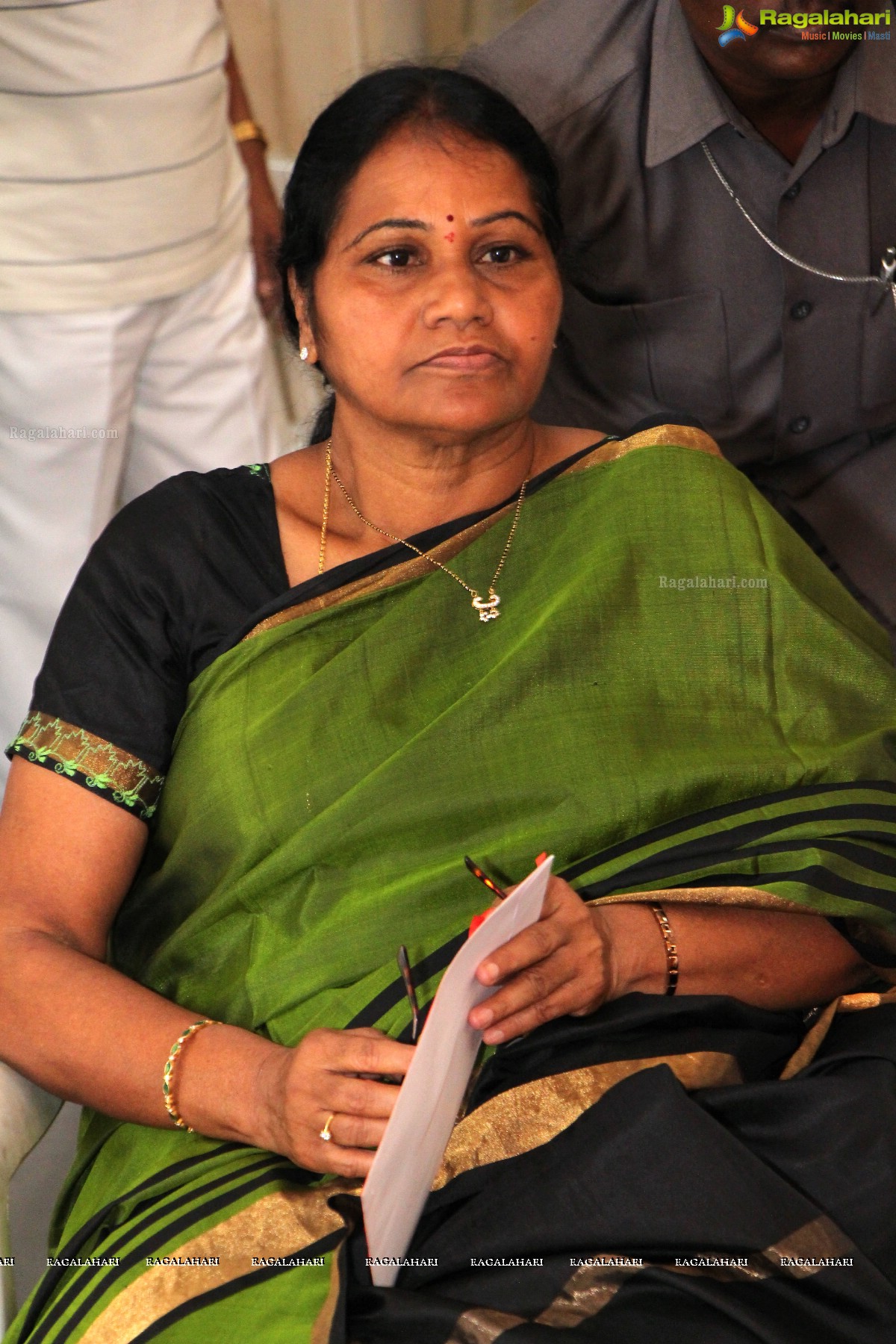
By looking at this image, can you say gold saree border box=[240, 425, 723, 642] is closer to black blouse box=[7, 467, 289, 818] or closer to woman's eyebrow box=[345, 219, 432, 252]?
black blouse box=[7, 467, 289, 818]

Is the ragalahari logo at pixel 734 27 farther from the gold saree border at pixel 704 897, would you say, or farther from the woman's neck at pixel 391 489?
the gold saree border at pixel 704 897

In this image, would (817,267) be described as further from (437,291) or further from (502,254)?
(437,291)

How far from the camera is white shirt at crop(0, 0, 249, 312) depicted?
2.73m

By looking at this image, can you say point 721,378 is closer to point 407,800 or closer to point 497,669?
point 497,669

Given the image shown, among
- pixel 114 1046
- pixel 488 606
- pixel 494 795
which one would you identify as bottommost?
pixel 114 1046

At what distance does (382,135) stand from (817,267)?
944 mm

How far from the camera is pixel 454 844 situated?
1705 mm

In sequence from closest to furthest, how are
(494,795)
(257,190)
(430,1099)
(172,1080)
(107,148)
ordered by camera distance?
1. (430,1099)
2. (172,1080)
3. (494,795)
4. (107,148)
5. (257,190)

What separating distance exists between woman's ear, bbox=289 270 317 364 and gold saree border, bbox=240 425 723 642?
34 centimetres

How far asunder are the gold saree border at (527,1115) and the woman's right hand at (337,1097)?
103 mm

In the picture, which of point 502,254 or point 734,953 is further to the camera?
point 502,254

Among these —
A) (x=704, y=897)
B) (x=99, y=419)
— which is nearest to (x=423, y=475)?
(x=704, y=897)

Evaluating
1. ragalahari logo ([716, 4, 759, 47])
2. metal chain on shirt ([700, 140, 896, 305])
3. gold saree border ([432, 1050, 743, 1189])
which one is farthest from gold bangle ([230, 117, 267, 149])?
gold saree border ([432, 1050, 743, 1189])

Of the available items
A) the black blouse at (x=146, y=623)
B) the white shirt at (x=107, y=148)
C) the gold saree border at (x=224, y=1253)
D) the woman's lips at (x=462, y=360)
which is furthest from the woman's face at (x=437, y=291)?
the white shirt at (x=107, y=148)
